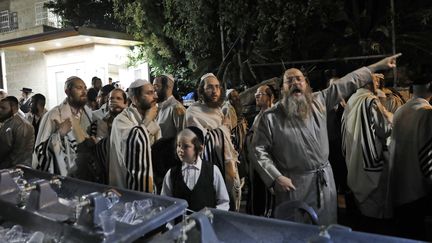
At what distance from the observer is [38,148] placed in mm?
4988

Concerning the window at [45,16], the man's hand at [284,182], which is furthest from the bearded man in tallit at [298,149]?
the window at [45,16]

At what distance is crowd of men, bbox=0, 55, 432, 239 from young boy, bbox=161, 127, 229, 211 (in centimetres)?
35

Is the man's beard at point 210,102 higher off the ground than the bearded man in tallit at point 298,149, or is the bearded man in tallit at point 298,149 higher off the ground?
the man's beard at point 210,102

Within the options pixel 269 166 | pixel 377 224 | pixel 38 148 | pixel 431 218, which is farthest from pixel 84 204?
pixel 377 224

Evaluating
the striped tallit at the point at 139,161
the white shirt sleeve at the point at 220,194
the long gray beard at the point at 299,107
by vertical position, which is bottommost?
the white shirt sleeve at the point at 220,194

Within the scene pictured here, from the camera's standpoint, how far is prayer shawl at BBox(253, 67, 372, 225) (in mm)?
3967

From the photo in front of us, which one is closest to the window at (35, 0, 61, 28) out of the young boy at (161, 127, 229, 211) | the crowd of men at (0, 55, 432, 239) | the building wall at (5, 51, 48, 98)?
the building wall at (5, 51, 48, 98)

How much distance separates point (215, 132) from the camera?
4.91 meters

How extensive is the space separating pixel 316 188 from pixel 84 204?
7.26 ft

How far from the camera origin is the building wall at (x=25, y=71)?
15549 mm

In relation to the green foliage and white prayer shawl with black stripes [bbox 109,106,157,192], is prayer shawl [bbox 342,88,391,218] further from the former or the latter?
the green foliage

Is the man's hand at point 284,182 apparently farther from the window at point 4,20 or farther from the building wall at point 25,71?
the window at point 4,20

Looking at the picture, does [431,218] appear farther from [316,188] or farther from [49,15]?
[49,15]

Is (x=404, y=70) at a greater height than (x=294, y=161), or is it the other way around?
(x=404, y=70)
